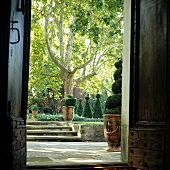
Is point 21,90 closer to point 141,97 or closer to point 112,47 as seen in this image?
point 141,97

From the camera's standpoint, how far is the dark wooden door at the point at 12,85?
284 cm

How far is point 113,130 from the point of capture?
709 cm

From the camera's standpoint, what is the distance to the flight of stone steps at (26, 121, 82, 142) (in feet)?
36.2

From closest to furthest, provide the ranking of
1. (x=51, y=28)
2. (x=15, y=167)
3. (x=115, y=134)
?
(x=15, y=167), (x=115, y=134), (x=51, y=28)

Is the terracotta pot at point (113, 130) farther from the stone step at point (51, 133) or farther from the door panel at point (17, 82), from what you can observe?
the stone step at point (51, 133)

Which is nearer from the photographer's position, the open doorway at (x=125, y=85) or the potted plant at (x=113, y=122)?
the open doorway at (x=125, y=85)

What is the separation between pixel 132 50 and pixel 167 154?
1461mm

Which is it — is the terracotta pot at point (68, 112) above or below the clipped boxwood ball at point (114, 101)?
below

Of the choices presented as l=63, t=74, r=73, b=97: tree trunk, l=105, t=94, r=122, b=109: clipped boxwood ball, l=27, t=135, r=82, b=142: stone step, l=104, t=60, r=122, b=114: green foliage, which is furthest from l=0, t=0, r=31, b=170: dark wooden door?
l=63, t=74, r=73, b=97: tree trunk

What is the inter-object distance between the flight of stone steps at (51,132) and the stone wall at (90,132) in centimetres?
22

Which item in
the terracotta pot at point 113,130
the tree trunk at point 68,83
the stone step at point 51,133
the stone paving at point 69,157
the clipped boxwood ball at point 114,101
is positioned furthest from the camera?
the tree trunk at point 68,83

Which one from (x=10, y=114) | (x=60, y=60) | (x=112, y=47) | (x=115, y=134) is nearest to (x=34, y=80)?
(x=60, y=60)

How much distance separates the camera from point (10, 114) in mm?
3020

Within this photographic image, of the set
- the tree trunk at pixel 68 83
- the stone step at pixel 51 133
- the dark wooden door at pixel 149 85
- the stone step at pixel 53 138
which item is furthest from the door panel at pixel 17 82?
the tree trunk at pixel 68 83
